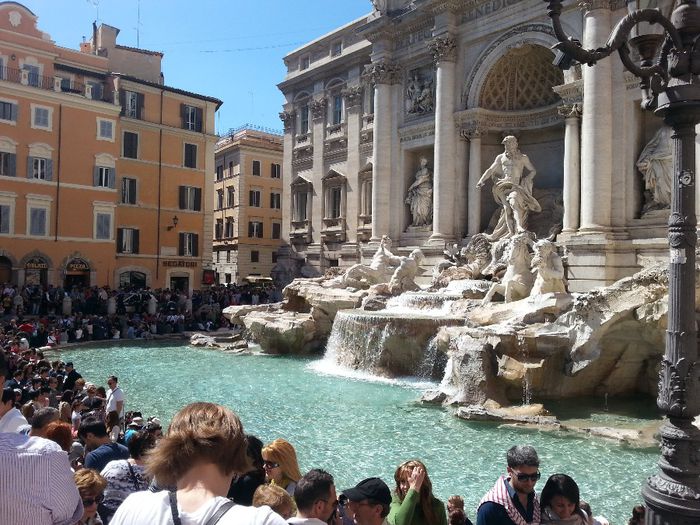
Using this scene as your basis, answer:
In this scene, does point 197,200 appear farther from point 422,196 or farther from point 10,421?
point 10,421

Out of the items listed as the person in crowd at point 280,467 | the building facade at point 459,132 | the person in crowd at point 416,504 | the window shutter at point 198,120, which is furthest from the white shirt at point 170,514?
the window shutter at point 198,120

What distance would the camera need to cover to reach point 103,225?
29.4m

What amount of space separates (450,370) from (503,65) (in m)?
13.1

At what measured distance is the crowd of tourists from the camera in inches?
75.6

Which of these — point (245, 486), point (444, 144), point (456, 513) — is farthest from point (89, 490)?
point (444, 144)

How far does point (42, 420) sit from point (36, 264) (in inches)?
995

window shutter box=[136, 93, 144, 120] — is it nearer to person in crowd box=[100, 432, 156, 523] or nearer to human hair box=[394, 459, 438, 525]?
person in crowd box=[100, 432, 156, 523]

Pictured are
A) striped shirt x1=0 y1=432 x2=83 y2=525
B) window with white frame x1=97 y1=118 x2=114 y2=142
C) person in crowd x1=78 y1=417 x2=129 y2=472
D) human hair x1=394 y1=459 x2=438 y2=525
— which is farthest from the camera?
window with white frame x1=97 y1=118 x2=114 y2=142

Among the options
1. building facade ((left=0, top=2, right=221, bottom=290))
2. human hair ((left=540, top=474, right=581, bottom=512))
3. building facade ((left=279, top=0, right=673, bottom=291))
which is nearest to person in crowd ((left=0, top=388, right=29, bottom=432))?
human hair ((left=540, top=474, right=581, bottom=512))

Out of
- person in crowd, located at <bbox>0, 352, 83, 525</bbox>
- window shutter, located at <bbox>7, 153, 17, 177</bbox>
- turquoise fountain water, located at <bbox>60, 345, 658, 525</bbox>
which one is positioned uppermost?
window shutter, located at <bbox>7, 153, 17, 177</bbox>

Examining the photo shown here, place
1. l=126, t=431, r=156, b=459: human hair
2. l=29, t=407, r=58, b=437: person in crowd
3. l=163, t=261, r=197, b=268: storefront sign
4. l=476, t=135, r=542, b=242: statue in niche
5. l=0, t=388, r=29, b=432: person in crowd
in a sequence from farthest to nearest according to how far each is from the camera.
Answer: l=163, t=261, r=197, b=268: storefront sign → l=476, t=135, r=542, b=242: statue in niche → l=29, t=407, r=58, b=437: person in crowd → l=126, t=431, r=156, b=459: human hair → l=0, t=388, r=29, b=432: person in crowd

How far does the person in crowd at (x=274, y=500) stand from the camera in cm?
284

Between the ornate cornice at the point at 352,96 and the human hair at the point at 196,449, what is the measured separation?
27075mm

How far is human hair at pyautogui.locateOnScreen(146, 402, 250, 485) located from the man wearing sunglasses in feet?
6.49
